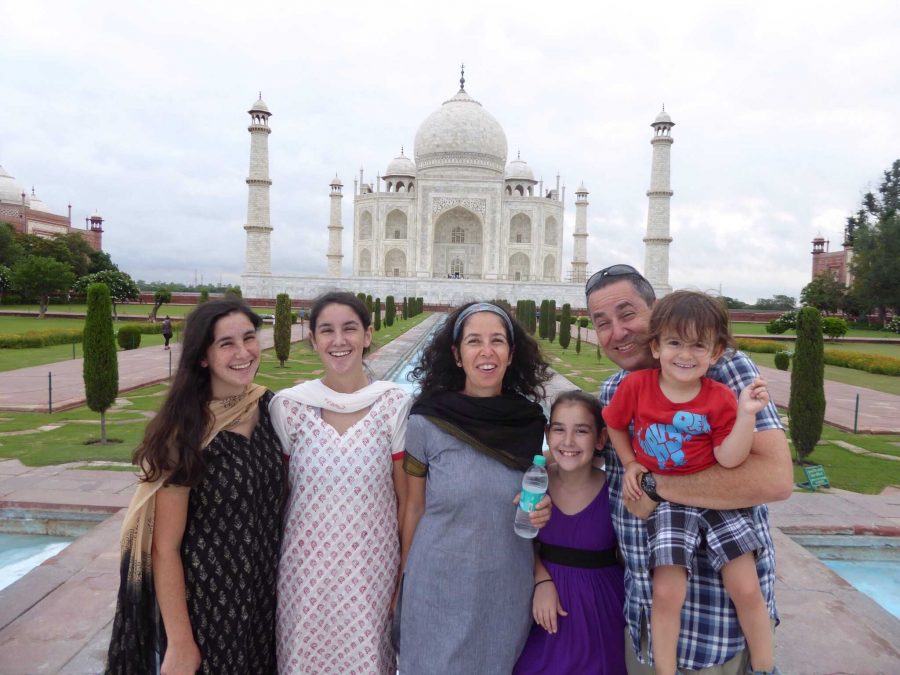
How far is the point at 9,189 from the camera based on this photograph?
106 feet

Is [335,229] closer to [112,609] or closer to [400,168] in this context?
[400,168]

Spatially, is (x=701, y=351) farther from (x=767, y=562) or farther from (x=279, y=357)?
(x=279, y=357)

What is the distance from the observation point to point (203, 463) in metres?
1.38

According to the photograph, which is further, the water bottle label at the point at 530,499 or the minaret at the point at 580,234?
the minaret at the point at 580,234

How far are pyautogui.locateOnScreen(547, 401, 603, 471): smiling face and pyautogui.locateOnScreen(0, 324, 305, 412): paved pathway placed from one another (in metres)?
4.80

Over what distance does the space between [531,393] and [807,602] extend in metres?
1.69

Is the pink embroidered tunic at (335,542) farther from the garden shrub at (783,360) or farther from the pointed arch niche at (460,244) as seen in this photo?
the pointed arch niche at (460,244)

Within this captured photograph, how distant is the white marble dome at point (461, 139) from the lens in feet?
98.7

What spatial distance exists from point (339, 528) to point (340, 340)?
1.53 ft

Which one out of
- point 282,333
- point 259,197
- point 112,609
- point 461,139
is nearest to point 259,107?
point 259,197

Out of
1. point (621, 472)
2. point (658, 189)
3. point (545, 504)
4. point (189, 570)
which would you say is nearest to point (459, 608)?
point (545, 504)

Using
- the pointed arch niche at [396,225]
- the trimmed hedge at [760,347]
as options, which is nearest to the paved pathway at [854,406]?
the trimmed hedge at [760,347]

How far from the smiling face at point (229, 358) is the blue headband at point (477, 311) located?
1.66 feet

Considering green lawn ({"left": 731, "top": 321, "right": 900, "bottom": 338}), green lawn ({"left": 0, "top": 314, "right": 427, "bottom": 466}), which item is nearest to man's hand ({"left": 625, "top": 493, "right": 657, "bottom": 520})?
green lawn ({"left": 0, "top": 314, "right": 427, "bottom": 466})
